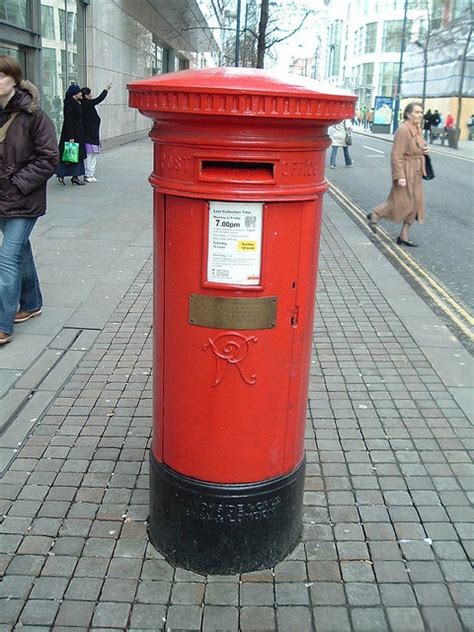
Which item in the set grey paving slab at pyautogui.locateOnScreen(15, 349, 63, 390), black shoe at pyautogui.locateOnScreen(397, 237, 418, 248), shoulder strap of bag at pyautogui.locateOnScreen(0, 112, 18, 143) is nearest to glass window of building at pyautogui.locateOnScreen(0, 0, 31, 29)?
black shoe at pyautogui.locateOnScreen(397, 237, 418, 248)

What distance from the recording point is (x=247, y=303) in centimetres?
254

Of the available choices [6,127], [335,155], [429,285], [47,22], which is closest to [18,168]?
[6,127]

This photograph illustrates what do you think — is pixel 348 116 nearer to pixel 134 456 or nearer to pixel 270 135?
pixel 270 135

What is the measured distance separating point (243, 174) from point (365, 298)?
184 inches

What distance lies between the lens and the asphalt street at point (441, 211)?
27.8 feet

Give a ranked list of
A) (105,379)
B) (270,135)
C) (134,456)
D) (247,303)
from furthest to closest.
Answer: (105,379)
(134,456)
(247,303)
(270,135)

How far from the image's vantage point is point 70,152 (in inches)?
494

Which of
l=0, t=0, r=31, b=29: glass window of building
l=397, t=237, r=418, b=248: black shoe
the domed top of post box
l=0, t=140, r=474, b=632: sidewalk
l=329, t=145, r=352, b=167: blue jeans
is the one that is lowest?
l=0, t=140, r=474, b=632: sidewalk

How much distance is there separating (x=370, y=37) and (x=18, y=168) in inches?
3524

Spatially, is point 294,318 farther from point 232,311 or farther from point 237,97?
point 237,97

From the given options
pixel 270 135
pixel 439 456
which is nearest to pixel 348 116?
pixel 270 135

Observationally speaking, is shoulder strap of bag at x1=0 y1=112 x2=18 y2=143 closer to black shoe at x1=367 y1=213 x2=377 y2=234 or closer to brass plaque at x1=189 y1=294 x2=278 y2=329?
brass plaque at x1=189 y1=294 x2=278 y2=329

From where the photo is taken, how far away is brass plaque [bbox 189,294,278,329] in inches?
100

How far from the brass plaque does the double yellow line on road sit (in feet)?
12.5
